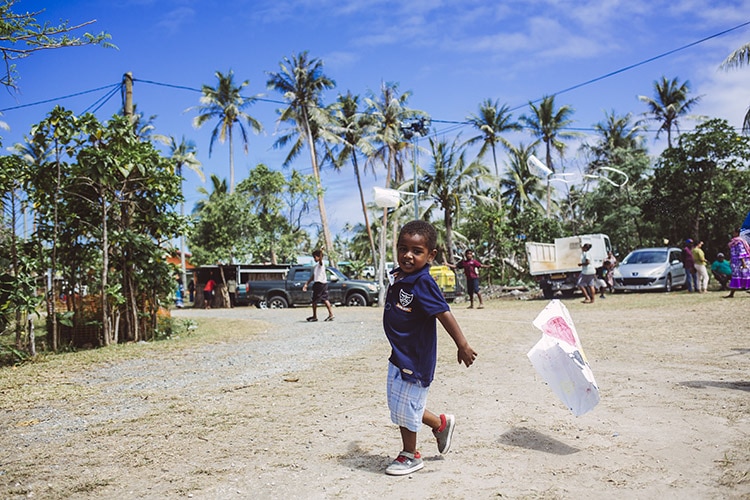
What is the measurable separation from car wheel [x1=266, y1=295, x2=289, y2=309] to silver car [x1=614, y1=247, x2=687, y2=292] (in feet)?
40.8

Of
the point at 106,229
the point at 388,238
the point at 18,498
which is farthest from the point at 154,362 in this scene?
the point at 388,238

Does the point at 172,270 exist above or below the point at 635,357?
above

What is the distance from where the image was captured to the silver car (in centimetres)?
2066

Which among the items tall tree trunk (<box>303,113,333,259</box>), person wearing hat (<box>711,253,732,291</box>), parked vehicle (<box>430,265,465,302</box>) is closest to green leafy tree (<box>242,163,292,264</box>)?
tall tree trunk (<box>303,113,333,259</box>)

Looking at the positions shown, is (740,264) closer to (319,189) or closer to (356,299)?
(356,299)

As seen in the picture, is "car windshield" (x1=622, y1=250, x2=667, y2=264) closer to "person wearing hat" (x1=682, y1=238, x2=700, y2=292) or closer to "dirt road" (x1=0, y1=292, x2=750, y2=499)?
"person wearing hat" (x1=682, y1=238, x2=700, y2=292)

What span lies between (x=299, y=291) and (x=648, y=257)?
13072 millimetres

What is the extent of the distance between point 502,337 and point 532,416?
213 inches

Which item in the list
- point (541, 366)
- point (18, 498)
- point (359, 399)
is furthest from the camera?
point (359, 399)

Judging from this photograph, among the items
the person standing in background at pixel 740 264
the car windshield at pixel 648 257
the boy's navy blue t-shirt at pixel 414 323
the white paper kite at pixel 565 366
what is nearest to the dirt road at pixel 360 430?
the white paper kite at pixel 565 366

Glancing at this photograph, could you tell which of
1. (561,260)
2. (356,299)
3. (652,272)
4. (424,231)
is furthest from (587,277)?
(424,231)

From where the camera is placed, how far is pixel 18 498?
3.25 meters

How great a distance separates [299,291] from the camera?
2291cm

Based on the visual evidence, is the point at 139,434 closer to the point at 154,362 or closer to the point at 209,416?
the point at 209,416
